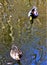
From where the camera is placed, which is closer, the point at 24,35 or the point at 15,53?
the point at 15,53

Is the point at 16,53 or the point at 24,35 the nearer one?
the point at 16,53

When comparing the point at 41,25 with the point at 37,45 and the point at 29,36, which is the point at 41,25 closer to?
the point at 29,36

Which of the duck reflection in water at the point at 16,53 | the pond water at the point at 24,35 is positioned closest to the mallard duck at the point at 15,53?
the duck reflection in water at the point at 16,53

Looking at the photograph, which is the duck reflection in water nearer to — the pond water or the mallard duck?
the mallard duck

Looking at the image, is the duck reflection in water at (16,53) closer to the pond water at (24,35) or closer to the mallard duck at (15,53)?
the mallard duck at (15,53)

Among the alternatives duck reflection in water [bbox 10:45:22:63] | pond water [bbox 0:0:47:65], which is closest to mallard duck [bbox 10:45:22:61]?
duck reflection in water [bbox 10:45:22:63]

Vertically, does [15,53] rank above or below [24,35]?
below

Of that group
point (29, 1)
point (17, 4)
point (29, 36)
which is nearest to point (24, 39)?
point (29, 36)

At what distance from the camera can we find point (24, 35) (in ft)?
51.5

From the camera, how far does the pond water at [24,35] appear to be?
12.9 metres

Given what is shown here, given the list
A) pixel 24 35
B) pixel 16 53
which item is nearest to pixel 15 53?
pixel 16 53

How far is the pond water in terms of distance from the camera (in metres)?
12.9

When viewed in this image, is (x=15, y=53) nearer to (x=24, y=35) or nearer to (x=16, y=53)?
(x=16, y=53)

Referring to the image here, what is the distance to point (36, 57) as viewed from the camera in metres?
13.0
